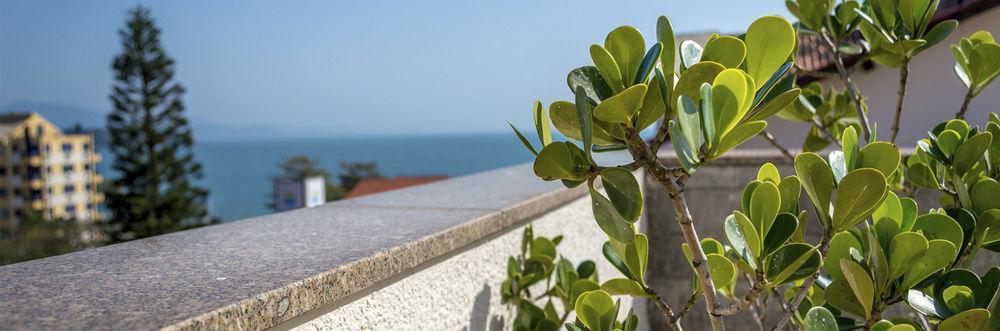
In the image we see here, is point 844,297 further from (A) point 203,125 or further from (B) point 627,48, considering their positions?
(A) point 203,125

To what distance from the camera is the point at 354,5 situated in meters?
92.8

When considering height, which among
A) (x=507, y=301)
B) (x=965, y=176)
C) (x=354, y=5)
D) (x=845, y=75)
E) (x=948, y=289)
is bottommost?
(x=507, y=301)

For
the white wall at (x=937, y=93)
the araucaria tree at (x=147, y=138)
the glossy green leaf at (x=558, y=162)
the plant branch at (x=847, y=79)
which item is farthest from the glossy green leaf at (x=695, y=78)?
the araucaria tree at (x=147, y=138)

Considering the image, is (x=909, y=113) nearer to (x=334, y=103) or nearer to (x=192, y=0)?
(x=192, y=0)

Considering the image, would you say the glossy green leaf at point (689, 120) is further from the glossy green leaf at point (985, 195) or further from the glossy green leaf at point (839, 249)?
the glossy green leaf at point (985, 195)

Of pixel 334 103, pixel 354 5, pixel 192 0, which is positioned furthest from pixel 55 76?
pixel 334 103

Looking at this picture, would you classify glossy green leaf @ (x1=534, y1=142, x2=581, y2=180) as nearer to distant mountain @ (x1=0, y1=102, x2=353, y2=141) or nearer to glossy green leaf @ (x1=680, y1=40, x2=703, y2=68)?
glossy green leaf @ (x1=680, y1=40, x2=703, y2=68)

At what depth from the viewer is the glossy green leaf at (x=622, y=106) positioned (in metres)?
0.65

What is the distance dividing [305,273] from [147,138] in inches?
955

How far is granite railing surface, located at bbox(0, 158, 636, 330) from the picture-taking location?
640 millimetres

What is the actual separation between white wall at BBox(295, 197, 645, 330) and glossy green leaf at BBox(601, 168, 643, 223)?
1.09 feet

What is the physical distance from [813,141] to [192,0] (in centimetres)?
9962

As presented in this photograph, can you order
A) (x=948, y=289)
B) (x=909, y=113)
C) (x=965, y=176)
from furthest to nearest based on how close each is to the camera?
(x=909, y=113), (x=965, y=176), (x=948, y=289)

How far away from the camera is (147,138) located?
22469mm
